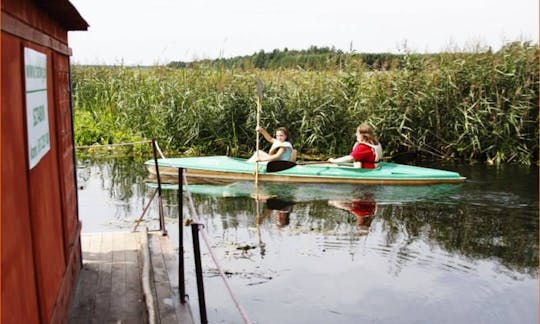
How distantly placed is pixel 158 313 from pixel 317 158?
11.1 metres

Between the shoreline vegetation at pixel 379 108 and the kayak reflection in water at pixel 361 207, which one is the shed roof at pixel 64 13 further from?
the shoreline vegetation at pixel 379 108

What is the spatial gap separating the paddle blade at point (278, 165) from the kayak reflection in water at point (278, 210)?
1308 millimetres

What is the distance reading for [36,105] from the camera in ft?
11.8

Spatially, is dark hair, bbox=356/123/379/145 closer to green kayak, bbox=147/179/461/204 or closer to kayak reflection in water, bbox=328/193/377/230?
green kayak, bbox=147/179/461/204

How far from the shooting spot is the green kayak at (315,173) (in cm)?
1232

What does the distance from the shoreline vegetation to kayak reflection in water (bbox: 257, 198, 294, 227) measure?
476 centimetres

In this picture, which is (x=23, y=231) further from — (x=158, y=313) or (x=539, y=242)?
(x=539, y=242)

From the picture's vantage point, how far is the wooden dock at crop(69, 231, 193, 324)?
4.96 metres

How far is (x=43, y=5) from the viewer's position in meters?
4.26

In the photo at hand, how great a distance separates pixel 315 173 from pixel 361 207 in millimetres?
2019

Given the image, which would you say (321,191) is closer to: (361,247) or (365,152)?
(365,152)

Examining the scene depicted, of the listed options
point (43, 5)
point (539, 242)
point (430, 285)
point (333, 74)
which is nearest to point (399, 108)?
point (333, 74)

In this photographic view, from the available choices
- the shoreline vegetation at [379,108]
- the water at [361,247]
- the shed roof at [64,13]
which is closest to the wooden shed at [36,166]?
the shed roof at [64,13]

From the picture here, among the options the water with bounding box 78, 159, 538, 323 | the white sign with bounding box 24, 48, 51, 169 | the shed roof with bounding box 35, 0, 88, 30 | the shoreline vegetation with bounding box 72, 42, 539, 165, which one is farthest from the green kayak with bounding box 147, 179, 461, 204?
the white sign with bounding box 24, 48, 51, 169
